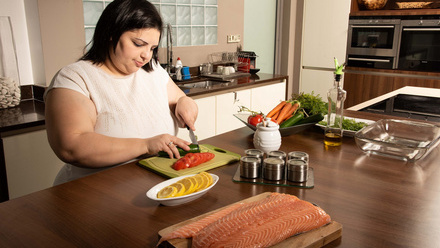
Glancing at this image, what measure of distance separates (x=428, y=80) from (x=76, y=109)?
4103 mm

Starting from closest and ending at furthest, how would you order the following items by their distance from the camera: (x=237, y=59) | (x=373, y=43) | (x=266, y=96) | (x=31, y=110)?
1. (x=31, y=110)
2. (x=266, y=96)
3. (x=237, y=59)
4. (x=373, y=43)

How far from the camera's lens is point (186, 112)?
1801 mm

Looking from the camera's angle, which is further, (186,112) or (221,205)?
(186,112)

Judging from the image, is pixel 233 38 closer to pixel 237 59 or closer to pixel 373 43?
pixel 237 59

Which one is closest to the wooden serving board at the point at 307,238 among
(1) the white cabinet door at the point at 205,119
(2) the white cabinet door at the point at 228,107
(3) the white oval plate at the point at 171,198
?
(3) the white oval plate at the point at 171,198

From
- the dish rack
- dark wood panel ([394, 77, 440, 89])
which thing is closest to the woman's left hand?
the dish rack

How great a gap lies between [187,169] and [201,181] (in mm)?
163

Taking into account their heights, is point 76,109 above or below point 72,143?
above

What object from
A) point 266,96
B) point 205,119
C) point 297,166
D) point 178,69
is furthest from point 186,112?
point 266,96

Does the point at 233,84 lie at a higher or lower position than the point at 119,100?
lower

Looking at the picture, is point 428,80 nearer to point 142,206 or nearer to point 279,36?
point 279,36

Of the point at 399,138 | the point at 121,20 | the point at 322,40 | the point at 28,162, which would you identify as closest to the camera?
the point at 121,20

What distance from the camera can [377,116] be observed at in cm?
216

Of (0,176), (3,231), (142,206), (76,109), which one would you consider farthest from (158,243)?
(0,176)
